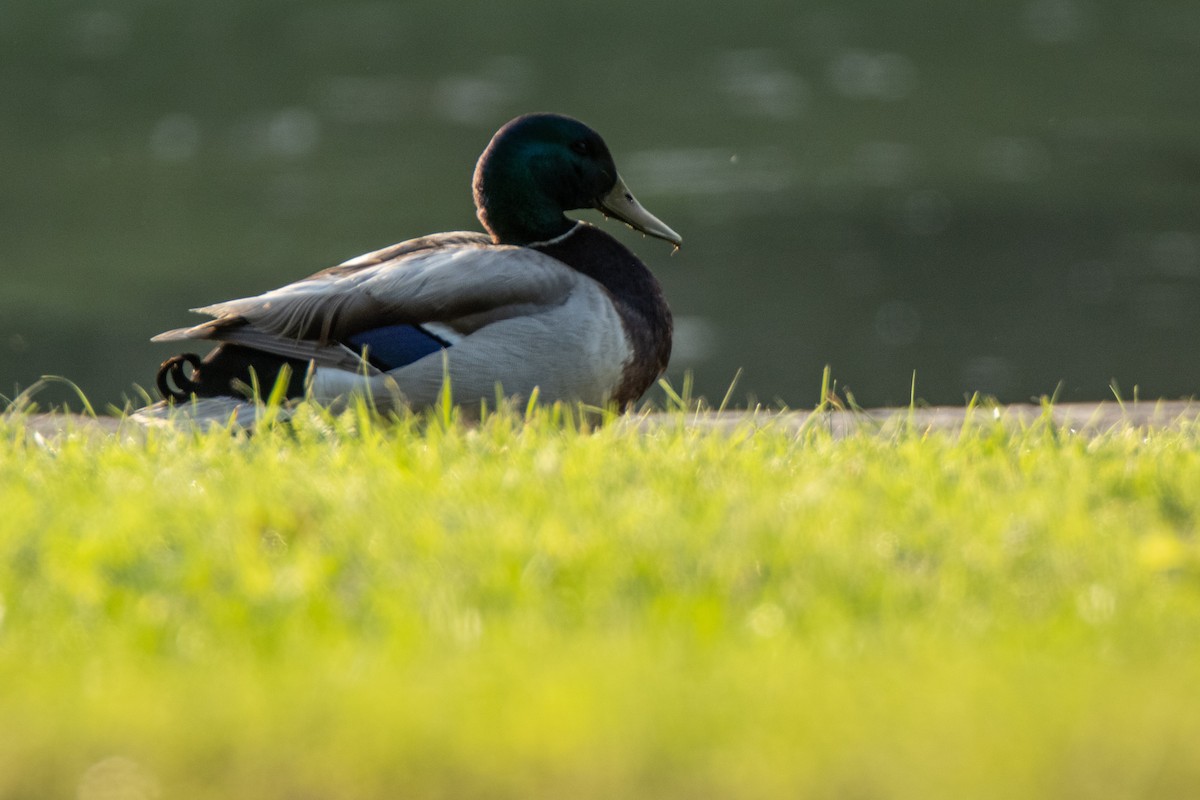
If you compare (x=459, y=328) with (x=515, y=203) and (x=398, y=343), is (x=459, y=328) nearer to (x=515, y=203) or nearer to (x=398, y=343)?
(x=398, y=343)

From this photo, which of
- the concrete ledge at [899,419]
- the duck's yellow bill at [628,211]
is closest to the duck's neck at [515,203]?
the duck's yellow bill at [628,211]

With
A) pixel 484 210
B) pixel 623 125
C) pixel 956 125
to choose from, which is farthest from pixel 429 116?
pixel 484 210

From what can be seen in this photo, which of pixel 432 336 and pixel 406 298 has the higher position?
pixel 406 298

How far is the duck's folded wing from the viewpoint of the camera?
522 centimetres

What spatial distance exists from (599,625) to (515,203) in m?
3.22

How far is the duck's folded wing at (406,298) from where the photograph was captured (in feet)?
17.1

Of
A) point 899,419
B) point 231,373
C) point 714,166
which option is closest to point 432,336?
point 231,373

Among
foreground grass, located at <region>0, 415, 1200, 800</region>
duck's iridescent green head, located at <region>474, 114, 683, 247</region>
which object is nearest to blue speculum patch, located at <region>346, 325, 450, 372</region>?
duck's iridescent green head, located at <region>474, 114, 683, 247</region>

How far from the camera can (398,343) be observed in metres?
5.23

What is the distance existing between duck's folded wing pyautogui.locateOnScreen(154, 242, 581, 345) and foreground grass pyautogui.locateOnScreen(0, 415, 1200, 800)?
1330mm

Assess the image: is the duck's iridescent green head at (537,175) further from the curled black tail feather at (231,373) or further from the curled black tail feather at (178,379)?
the curled black tail feather at (178,379)

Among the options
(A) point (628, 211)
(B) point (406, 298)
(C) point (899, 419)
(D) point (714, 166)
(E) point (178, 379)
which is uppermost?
(A) point (628, 211)

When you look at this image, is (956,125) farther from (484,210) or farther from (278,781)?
(278,781)

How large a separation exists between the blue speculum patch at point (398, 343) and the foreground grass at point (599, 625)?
1307mm
